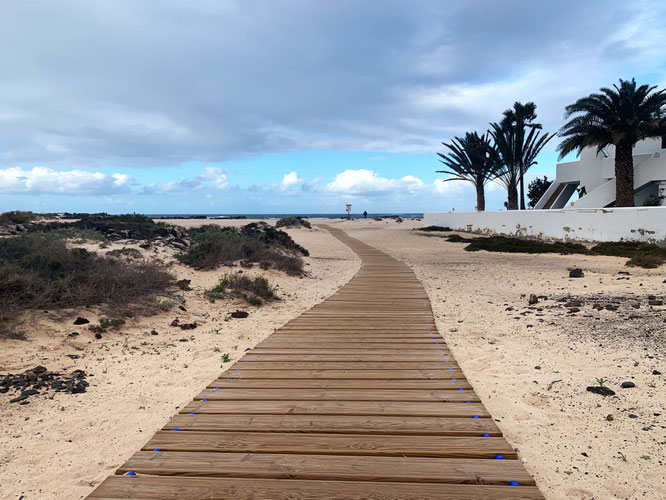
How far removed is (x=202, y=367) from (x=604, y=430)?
4.15 meters

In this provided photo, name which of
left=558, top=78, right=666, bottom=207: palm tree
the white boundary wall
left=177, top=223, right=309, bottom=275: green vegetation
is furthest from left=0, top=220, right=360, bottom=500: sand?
left=558, top=78, right=666, bottom=207: palm tree

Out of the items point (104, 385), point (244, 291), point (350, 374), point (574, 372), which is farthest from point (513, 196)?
point (104, 385)

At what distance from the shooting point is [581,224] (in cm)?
2139

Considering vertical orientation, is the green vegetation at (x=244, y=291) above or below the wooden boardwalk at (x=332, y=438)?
above

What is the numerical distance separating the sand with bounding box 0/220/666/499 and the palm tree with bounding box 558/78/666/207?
1665cm

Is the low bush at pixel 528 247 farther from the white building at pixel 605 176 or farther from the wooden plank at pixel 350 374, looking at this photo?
the wooden plank at pixel 350 374

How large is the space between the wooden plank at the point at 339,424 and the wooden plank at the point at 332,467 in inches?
13.5

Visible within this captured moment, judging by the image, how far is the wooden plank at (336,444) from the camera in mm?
2891

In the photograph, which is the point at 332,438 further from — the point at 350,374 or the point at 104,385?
the point at 104,385

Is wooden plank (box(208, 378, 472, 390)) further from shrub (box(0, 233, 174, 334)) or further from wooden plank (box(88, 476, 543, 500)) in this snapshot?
shrub (box(0, 233, 174, 334))

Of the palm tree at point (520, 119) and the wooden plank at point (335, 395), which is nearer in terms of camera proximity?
the wooden plank at point (335, 395)

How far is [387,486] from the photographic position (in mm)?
2539

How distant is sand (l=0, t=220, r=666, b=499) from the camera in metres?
3.07

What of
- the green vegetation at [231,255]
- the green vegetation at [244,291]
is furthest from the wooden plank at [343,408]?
the green vegetation at [231,255]
